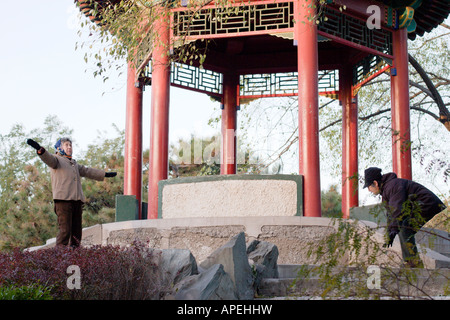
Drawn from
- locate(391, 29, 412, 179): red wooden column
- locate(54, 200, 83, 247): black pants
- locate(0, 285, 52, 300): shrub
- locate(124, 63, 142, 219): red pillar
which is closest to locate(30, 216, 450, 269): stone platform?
locate(54, 200, 83, 247): black pants

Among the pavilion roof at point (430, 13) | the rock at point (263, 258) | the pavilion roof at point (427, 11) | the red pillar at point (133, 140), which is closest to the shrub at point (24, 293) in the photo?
the rock at point (263, 258)

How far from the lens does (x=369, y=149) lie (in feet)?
41.8

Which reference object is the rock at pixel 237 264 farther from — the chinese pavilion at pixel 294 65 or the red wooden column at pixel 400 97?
the red wooden column at pixel 400 97

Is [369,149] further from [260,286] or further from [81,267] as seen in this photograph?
[81,267]

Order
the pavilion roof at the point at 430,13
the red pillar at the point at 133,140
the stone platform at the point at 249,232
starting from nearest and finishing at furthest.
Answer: the stone platform at the point at 249,232 → the red pillar at the point at 133,140 → the pavilion roof at the point at 430,13

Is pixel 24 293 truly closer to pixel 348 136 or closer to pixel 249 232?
pixel 249 232

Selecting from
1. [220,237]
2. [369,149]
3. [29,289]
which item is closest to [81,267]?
[29,289]

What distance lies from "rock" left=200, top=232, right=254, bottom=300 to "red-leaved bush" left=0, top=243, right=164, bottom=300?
53 centimetres

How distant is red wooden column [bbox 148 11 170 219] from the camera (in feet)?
29.8

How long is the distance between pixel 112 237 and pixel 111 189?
10231mm

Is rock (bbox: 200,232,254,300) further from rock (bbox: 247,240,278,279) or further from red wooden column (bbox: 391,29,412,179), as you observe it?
red wooden column (bbox: 391,29,412,179)

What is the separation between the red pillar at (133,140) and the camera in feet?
33.9

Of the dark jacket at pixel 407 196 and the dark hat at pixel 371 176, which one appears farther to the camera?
the dark hat at pixel 371 176

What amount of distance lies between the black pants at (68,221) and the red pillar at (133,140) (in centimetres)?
369
